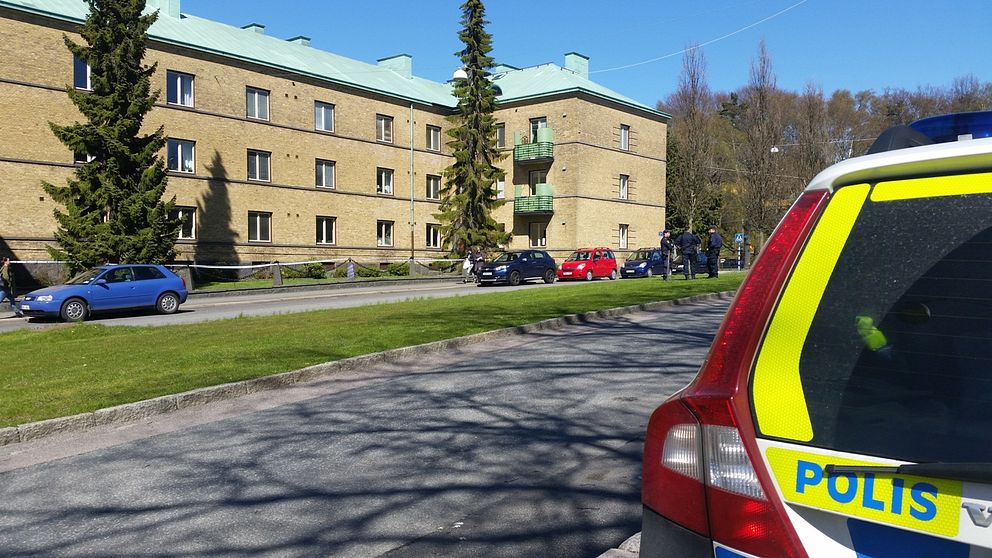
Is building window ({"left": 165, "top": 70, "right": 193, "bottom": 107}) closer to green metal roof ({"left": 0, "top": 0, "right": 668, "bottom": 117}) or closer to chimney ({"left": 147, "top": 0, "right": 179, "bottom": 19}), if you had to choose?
green metal roof ({"left": 0, "top": 0, "right": 668, "bottom": 117})

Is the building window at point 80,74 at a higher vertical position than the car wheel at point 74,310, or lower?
higher

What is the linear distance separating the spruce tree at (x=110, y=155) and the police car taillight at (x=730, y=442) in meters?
30.0

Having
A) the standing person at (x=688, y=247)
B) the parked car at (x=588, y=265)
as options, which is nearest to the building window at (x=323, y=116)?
the parked car at (x=588, y=265)

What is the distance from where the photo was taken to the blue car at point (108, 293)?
1973 cm

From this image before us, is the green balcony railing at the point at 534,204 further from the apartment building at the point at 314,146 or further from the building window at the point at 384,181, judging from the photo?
the building window at the point at 384,181

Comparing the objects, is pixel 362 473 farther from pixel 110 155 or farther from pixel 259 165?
pixel 259 165

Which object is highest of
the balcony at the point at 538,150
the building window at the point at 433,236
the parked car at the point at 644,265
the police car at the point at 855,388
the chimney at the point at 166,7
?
the chimney at the point at 166,7

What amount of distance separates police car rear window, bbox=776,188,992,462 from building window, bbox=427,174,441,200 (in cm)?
4858

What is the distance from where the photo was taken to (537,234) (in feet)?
171

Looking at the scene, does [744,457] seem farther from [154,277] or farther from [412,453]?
[154,277]

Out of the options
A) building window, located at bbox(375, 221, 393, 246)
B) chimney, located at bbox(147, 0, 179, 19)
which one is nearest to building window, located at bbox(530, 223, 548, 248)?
building window, located at bbox(375, 221, 393, 246)

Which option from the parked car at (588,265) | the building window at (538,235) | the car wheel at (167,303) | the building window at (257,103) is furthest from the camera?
the building window at (538,235)

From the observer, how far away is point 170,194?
36.1 metres

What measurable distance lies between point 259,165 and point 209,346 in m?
30.2
